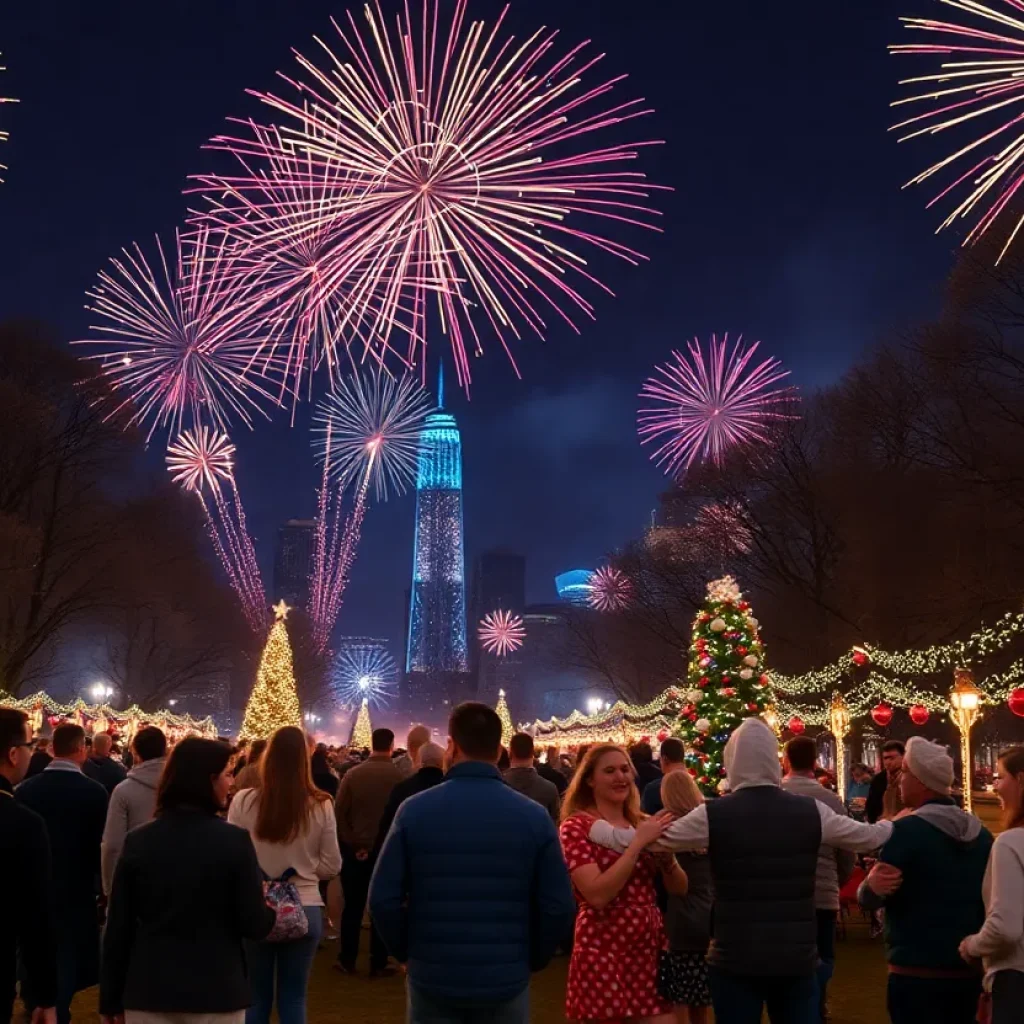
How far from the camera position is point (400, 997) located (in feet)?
34.2

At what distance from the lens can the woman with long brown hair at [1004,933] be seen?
16.1 ft

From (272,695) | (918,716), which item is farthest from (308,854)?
(272,695)

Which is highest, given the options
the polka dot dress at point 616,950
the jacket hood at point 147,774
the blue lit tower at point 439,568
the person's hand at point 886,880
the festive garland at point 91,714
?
the blue lit tower at point 439,568

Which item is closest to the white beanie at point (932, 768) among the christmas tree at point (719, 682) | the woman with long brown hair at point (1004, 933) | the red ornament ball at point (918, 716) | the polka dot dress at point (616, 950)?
the woman with long brown hair at point (1004, 933)

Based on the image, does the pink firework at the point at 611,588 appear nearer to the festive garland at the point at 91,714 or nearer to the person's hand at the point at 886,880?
the festive garland at the point at 91,714

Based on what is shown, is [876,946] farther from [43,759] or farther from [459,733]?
[459,733]

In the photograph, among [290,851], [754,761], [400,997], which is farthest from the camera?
[400,997]

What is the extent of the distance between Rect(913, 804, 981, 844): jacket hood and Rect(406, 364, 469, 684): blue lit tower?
146 meters

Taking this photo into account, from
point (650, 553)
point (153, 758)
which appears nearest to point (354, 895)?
point (153, 758)

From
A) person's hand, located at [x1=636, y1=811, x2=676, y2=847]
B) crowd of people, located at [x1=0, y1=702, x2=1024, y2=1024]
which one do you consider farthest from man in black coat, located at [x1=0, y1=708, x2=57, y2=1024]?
person's hand, located at [x1=636, y1=811, x2=676, y2=847]

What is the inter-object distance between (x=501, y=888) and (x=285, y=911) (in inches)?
87.2

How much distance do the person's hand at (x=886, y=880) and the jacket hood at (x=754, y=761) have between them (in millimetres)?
585

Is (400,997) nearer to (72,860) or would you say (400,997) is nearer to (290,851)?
(72,860)

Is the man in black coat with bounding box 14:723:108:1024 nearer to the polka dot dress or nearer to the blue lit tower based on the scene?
the polka dot dress
